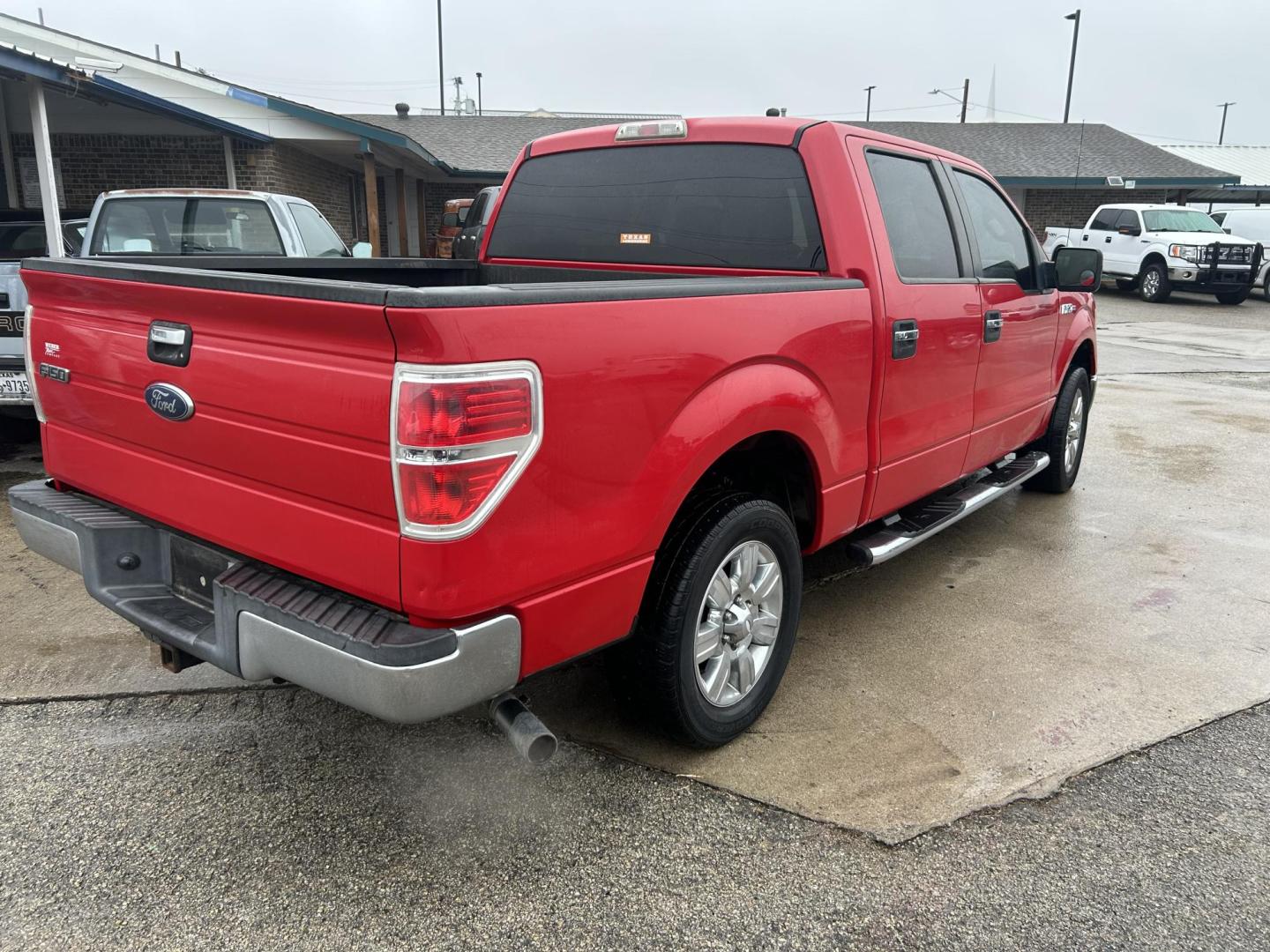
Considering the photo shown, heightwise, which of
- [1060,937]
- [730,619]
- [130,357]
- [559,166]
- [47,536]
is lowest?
[1060,937]

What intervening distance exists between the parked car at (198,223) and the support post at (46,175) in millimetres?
403

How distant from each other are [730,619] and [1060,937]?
1.20 m

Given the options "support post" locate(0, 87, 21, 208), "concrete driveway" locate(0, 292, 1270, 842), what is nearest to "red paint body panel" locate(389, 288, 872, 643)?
Result: "concrete driveway" locate(0, 292, 1270, 842)

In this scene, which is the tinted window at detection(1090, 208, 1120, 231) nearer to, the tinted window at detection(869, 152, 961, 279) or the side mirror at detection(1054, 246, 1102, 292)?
the side mirror at detection(1054, 246, 1102, 292)

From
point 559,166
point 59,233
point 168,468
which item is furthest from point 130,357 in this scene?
point 59,233

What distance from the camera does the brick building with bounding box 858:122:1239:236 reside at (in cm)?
2700

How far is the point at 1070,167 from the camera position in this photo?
2747cm

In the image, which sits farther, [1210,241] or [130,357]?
[1210,241]

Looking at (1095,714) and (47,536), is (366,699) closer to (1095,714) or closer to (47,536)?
(47,536)

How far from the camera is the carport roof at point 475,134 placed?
934 inches

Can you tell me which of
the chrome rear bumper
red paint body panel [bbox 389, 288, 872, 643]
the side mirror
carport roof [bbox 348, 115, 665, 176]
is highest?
carport roof [bbox 348, 115, 665, 176]

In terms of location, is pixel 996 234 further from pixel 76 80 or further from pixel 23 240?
pixel 76 80

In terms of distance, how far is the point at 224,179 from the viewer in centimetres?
1641

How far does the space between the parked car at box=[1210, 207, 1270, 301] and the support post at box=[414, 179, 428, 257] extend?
63.0 ft
